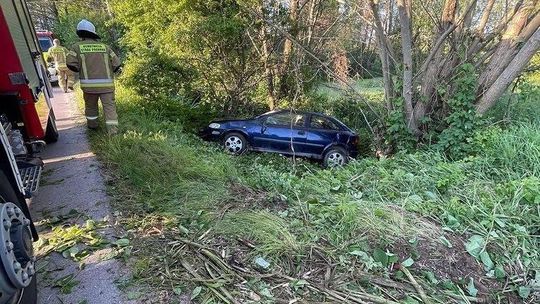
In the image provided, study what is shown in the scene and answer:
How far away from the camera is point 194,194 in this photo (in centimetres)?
356

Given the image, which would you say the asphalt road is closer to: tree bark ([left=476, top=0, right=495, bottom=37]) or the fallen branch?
the fallen branch

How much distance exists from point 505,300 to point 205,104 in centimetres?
922

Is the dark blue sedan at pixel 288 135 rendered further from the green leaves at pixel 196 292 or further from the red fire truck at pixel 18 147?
the green leaves at pixel 196 292

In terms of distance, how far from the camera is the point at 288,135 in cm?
891

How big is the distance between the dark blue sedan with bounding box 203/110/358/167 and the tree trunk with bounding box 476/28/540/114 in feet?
11.7

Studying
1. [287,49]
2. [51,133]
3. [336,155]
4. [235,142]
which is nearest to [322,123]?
[336,155]

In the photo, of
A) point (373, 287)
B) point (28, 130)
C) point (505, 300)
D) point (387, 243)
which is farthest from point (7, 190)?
point (505, 300)

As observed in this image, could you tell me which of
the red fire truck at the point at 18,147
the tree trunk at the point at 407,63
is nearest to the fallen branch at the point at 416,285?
the red fire truck at the point at 18,147

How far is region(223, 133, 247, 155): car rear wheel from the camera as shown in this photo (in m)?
8.89

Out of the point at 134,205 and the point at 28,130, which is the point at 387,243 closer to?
the point at 134,205

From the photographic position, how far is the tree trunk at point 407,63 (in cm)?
631

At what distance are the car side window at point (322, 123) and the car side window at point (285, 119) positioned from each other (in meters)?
0.27

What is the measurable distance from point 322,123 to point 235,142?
2290mm

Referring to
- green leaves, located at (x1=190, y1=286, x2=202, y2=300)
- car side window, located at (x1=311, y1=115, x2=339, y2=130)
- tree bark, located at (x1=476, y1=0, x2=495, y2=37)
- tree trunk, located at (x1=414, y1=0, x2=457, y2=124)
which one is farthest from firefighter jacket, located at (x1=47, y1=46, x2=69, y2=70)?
tree bark, located at (x1=476, y1=0, x2=495, y2=37)
